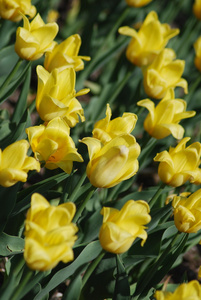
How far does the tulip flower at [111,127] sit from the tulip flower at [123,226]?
37 centimetres

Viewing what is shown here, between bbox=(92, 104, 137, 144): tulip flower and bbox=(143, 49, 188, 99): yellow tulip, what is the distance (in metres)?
0.60

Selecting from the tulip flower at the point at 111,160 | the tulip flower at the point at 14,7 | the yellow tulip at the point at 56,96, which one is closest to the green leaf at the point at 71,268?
the tulip flower at the point at 111,160

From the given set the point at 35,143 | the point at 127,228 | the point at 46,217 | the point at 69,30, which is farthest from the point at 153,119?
the point at 69,30

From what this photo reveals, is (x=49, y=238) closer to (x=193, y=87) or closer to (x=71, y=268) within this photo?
Result: (x=71, y=268)

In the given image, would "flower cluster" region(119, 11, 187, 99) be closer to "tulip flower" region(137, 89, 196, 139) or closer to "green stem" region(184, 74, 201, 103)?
"tulip flower" region(137, 89, 196, 139)

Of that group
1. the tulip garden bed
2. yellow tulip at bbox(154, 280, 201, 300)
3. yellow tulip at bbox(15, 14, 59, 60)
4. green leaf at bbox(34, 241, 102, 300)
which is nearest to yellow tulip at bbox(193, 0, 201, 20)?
the tulip garden bed

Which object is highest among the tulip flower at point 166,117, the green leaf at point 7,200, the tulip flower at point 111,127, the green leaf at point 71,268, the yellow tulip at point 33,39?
the yellow tulip at point 33,39

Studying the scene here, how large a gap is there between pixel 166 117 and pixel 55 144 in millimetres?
655

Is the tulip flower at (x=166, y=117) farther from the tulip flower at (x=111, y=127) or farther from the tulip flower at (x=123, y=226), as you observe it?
the tulip flower at (x=123, y=226)

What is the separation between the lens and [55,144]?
5.20 ft

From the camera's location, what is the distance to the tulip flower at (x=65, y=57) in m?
2.01

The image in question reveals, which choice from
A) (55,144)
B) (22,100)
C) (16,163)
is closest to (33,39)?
(22,100)

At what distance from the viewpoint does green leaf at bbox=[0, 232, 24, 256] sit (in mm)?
1703

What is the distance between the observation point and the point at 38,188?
1697 millimetres
